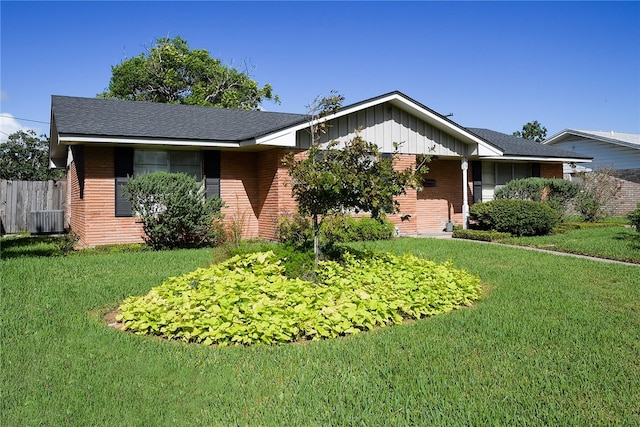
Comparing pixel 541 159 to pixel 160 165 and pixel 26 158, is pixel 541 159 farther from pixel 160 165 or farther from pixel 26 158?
pixel 26 158

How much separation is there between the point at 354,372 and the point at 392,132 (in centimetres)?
1222

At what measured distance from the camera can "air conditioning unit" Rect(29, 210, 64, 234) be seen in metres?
17.6

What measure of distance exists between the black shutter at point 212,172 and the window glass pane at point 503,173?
1089 centimetres

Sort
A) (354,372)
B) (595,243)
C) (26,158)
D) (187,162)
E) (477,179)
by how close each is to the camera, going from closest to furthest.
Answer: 1. (354,372)
2. (595,243)
3. (187,162)
4. (477,179)
5. (26,158)

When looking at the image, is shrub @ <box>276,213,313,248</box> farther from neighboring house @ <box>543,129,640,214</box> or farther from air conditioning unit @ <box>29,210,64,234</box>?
neighboring house @ <box>543,129,640,214</box>

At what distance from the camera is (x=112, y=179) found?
1314 centimetres

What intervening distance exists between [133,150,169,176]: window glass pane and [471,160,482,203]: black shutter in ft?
35.9

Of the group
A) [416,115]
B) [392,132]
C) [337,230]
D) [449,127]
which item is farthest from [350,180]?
[449,127]

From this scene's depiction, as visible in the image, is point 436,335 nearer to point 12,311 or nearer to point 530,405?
point 530,405

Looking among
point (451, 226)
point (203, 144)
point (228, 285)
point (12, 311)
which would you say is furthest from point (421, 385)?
point (451, 226)

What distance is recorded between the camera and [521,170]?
19.6 metres

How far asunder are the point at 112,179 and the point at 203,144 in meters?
2.54

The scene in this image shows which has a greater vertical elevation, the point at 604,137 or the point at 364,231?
the point at 604,137

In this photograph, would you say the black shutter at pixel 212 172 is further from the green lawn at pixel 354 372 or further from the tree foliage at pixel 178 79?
the tree foliage at pixel 178 79
